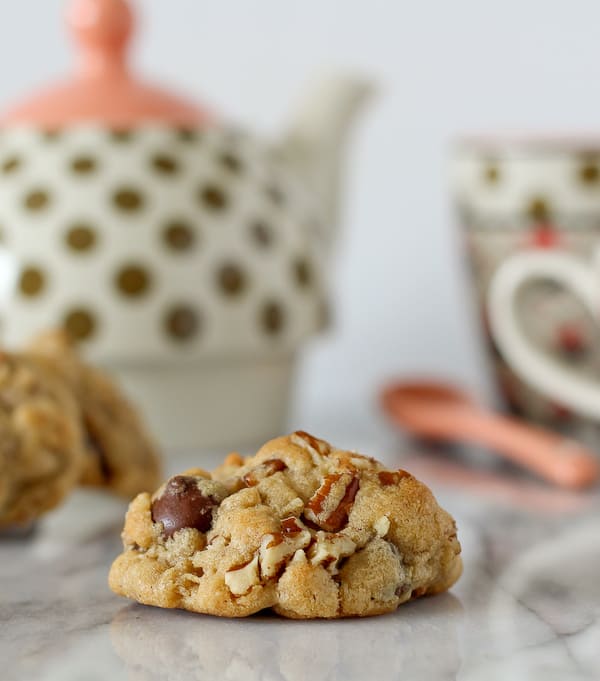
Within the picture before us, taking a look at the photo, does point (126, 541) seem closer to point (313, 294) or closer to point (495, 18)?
point (313, 294)

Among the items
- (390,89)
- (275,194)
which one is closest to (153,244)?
(275,194)

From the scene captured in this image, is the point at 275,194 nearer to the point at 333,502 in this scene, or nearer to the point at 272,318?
the point at 272,318

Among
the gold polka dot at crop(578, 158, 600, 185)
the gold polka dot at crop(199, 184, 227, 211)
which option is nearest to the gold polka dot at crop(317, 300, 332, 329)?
the gold polka dot at crop(199, 184, 227, 211)

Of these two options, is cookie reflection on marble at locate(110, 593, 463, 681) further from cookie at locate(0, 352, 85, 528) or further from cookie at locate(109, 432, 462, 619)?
cookie at locate(0, 352, 85, 528)

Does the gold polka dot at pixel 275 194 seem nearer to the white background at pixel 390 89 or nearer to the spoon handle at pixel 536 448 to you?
the spoon handle at pixel 536 448

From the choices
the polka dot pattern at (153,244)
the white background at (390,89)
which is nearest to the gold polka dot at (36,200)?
the polka dot pattern at (153,244)

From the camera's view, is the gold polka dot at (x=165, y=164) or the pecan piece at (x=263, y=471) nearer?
the pecan piece at (x=263, y=471)

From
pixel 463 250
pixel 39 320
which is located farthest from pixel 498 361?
pixel 39 320
